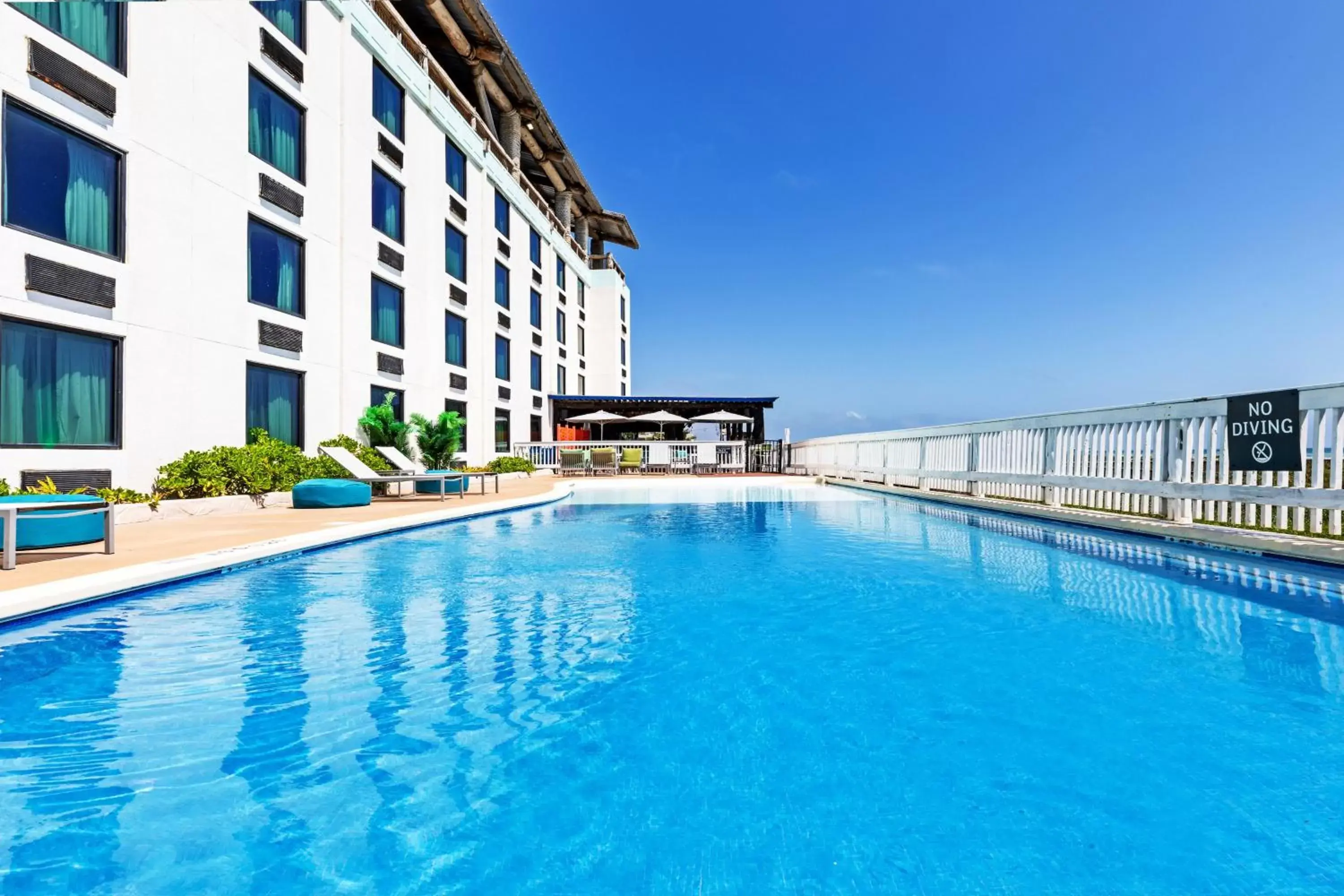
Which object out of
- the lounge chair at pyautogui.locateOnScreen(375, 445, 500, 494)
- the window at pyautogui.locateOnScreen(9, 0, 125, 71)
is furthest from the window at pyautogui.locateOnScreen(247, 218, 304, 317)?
the lounge chair at pyautogui.locateOnScreen(375, 445, 500, 494)

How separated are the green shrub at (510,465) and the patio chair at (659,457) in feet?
14.5

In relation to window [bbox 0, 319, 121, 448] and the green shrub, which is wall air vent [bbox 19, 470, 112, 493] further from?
the green shrub

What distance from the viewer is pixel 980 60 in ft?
78.4

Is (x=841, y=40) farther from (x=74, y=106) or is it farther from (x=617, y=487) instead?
(x=74, y=106)

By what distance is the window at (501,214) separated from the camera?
76.4 ft

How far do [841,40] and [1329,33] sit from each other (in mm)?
14580

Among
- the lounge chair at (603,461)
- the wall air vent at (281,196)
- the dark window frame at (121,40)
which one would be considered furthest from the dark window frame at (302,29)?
the lounge chair at (603,461)

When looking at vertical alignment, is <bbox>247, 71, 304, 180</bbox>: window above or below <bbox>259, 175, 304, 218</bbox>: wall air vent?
above

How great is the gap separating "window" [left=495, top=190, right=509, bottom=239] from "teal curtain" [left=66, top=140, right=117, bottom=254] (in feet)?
48.2

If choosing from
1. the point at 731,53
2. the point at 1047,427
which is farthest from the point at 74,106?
the point at 731,53

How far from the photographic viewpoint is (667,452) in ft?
75.6

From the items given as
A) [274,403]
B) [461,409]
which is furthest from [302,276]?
[461,409]

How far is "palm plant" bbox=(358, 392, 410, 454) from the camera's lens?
14.5 meters

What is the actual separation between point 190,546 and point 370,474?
19.4ft
